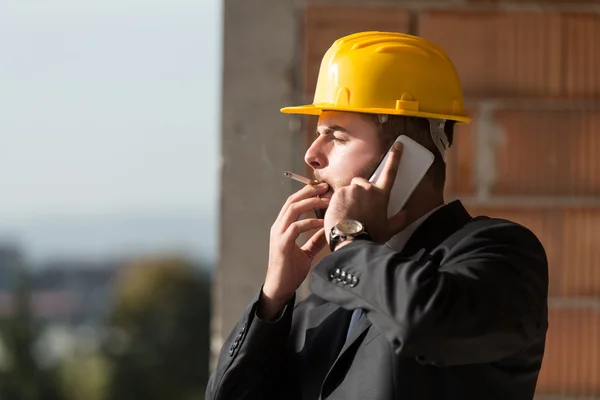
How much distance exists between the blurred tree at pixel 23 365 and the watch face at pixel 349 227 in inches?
162

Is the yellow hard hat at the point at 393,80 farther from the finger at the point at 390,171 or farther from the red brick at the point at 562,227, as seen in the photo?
the red brick at the point at 562,227

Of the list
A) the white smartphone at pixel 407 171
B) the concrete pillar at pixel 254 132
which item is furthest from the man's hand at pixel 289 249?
the concrete pillar at pixel 254 132

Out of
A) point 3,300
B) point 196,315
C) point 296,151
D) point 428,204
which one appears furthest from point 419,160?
point 3,300

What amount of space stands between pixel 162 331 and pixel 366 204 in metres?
4.31

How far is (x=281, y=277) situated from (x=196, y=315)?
4130 mm

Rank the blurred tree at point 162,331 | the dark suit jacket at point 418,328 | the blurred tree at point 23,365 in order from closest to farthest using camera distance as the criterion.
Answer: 1. the dark suit jacket at point 418,328
2. the blurred tree at point 23,365
3. the blurred tree at point 162,331

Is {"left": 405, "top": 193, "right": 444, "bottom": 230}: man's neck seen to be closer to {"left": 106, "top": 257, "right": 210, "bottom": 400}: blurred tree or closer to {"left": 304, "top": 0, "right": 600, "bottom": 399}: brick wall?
{"left": 304, "top": 0, "right": 600, "bottom": 399}: brick wall

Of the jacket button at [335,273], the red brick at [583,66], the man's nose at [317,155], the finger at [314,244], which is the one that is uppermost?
the red brick at [583,66]

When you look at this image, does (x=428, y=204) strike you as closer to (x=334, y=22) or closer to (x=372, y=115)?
(x=372, y=115)

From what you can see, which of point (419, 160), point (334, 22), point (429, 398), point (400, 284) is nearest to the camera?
point (400, 284)

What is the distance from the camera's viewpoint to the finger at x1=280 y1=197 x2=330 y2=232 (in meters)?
1.51

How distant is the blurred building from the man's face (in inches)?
26.1

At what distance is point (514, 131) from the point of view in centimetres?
220

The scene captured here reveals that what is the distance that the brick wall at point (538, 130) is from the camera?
2.19 meters
